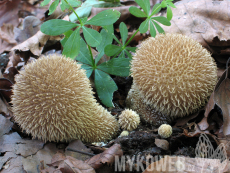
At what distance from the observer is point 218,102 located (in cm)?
255

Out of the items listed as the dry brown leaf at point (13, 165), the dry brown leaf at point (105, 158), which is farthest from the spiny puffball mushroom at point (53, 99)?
the dry brown leaf at point (105, 158)

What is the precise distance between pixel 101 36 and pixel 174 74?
110 centimetres

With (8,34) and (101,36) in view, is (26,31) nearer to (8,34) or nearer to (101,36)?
(8,34)

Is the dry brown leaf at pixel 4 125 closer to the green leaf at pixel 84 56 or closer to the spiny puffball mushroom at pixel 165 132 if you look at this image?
the green leaf at pixel 84 56

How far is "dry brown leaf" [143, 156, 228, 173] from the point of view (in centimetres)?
186

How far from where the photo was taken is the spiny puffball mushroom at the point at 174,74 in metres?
2.49

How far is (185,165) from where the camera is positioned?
1926mm

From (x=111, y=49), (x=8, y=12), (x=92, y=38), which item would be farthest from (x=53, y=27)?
(x=8, y=12)

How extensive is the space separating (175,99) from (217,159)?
0.85 metres

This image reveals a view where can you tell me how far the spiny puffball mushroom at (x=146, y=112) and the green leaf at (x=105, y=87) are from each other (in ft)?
1.15

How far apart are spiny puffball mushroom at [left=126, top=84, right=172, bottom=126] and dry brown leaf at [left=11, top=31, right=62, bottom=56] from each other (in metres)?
2.35

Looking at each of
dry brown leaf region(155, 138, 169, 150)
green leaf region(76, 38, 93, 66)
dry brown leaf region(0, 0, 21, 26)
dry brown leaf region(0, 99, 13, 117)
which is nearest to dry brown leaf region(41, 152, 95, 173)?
dry brown leaf region(155, 138, 169, 150)

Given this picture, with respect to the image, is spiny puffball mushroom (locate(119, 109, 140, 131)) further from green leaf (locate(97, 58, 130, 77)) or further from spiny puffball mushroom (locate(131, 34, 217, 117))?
green leaf (locate(97, 58, 130, 77))

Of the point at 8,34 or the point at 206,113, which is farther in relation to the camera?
the point at 8,34
